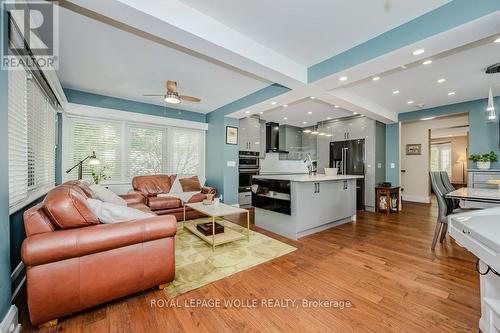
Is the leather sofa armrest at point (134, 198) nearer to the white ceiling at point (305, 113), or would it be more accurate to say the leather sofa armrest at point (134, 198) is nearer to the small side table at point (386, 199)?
the white ceiling at point (305, 113)

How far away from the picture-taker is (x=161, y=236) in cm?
187

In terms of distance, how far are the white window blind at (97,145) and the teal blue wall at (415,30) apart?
4547 millimetres

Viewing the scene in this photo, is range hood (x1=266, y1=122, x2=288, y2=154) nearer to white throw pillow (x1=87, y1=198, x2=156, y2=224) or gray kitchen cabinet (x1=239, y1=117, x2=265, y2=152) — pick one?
gray kitchen cabinet (x1=239, y1=117, x2=265, y2=152)

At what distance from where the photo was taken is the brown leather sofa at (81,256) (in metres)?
1.44

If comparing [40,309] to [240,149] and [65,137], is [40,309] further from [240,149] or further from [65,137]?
[240,149]

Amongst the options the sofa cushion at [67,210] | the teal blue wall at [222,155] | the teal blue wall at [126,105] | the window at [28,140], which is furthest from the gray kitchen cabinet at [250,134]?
the sofa cushion at [67,210]

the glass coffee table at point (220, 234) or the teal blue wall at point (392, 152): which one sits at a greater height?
the teal blue wall at point (392, 152)

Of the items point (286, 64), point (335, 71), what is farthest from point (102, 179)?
point (335, 71)

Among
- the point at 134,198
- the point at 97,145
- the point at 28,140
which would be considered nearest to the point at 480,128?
the point at 134,198

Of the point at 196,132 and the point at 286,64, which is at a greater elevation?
the point at 286,64

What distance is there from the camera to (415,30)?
2145 millimetres

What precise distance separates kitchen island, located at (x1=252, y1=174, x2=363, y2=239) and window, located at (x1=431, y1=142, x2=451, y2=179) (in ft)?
28.1

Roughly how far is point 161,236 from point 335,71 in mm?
2969

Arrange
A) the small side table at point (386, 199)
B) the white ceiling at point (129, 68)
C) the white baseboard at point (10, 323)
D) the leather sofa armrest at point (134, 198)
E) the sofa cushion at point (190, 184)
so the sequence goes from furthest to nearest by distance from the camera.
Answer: the small side table at point (386, 199), the sofa cushion at point (190, 184), the leather sofa armrest at point (134, 198), the white ceiling at point (129, 68), the white baseboard at point (10, 323)
